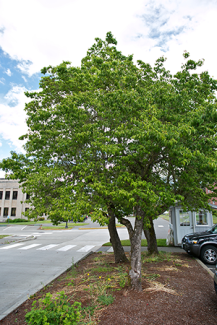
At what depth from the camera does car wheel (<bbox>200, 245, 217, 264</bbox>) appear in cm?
973

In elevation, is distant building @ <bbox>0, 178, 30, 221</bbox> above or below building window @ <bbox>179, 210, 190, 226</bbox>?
above

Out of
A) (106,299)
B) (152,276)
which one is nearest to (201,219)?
(152,276)

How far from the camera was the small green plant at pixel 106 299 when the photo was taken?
5.06 meters

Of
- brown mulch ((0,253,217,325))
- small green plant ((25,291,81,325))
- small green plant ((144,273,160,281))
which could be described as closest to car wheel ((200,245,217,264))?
brown mulch ((0,253,217,325))

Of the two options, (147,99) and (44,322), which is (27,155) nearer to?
(147,99)

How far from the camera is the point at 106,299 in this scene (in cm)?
516

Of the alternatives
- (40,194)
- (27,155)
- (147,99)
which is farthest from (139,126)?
(27,155)

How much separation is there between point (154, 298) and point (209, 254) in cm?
570

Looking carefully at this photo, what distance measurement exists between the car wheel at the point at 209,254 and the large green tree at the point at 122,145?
3219 mm

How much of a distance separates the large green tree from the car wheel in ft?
10.6

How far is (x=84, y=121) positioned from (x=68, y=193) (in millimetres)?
2266

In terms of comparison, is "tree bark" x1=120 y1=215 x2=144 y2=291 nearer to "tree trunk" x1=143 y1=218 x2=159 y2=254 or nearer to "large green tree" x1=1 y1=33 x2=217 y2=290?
"large green tree" x1=1 y1=33 x2=217 y2=290

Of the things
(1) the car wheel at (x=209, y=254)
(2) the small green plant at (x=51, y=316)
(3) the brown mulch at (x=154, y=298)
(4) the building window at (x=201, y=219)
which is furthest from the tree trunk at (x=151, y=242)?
(2) the small green plant at (x=51, y=316)

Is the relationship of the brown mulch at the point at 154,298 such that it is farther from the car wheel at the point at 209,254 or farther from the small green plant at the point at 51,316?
the car wheel at the point at 209,254
